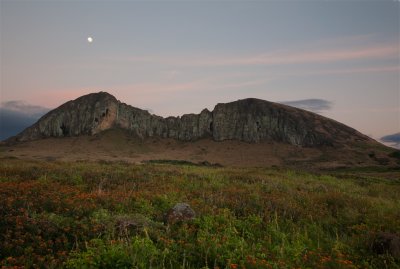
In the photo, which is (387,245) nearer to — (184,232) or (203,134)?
(184,232)

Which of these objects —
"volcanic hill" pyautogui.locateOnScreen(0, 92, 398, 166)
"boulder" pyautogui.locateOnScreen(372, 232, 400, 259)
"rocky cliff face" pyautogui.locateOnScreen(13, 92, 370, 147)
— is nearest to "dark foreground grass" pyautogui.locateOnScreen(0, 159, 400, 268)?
"boulder" pyautogui.locateOnScreen(372, 232, 400, 259)

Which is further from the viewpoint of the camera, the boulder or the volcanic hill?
the volcanic hill

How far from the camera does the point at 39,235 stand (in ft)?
24.5

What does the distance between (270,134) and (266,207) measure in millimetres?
71882

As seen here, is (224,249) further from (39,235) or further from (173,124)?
(173,124)

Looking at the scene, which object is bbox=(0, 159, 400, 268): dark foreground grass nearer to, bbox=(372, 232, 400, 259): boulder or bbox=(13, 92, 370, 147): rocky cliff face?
bbox=(372, 232, 400, 259): boulder

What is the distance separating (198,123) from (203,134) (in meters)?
4.03

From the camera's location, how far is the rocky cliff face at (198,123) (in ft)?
270

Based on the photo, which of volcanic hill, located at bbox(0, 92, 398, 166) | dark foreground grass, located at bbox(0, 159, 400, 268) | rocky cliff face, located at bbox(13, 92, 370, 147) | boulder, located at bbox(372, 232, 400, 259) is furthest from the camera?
rocky cliff face, located at bbox(13, 92, 370, 147)

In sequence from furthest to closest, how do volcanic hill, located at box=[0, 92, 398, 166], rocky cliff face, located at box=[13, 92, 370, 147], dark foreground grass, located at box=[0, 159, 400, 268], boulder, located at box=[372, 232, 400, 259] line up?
rocky cliff face, located at box=[13, 92, 370, 147] < volcanic hill, located at box=[0, 92, 398, 166] < boulder, located at box=[372, 232, 400, 259] < dark foreground grass, located at box=[0, 159, 400, 268]

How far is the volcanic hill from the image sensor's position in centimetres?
7094

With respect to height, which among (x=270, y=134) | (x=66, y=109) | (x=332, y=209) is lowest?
(x=332, y=209)

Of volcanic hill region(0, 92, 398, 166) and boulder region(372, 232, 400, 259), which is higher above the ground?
volcanic hill region(0, 92, 398, 166)

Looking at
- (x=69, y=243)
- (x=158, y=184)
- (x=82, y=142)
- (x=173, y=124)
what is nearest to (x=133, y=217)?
(x=69, y=243)
